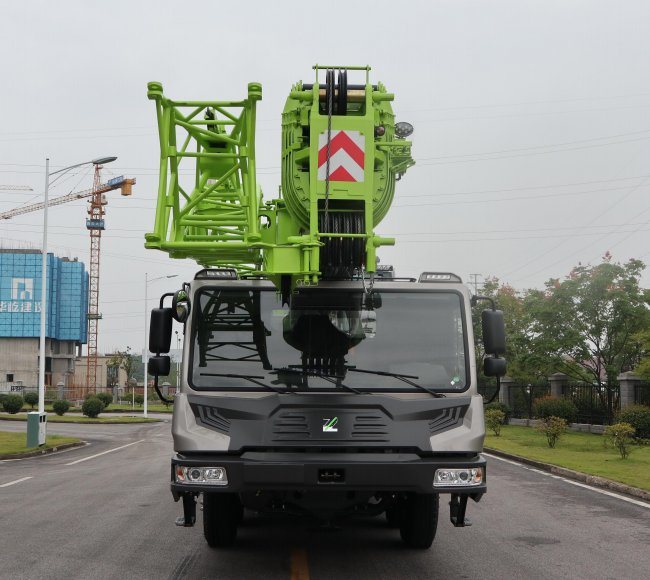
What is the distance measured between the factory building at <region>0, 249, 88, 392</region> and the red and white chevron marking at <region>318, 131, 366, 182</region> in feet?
328

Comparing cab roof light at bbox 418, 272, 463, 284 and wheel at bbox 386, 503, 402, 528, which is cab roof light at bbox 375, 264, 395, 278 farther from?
wheel at bbox 386, 503, 402, 528

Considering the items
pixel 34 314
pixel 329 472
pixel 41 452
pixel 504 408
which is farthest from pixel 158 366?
pixel 34 314

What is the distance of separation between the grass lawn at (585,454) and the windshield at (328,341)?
24.2 ft

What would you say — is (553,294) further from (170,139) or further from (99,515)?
(170,139)

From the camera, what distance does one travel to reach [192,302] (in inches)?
288

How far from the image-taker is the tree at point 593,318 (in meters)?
28.5

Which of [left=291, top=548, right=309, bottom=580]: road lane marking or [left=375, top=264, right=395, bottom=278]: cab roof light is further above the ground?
[left=375, top=264, right=395, bottom=278]: cab roof light

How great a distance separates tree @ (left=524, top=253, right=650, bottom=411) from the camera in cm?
2855

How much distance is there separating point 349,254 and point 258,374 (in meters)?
1.25

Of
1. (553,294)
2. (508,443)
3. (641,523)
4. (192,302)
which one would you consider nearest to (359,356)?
(192,302)

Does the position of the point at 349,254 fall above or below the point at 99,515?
above

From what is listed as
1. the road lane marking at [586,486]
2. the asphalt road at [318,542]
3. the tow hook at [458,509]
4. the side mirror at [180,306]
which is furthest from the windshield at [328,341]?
the road lane marking at [586,486]

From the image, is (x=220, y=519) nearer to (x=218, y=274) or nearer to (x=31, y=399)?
(x=218, y=274)

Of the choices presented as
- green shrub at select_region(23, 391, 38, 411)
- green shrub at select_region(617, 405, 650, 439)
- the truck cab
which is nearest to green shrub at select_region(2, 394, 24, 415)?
green shrub at select_region(23, 391, 38, 411)
